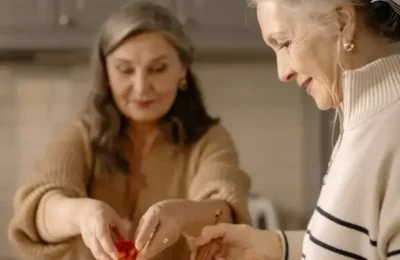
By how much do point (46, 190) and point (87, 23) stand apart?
0.77 metres

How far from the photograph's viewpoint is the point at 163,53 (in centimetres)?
114

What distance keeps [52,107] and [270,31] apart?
1.30 meters

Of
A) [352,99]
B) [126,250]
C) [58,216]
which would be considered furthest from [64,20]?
[352,99]

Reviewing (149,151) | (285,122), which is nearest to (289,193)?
(285,122)

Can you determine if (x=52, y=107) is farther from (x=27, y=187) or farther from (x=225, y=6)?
(x=27, y=187)

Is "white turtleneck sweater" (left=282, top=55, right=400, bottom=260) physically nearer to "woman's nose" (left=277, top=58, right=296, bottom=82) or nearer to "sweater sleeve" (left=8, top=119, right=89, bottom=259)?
"woman's nose" (left=277, top=58, right=296, bottom=82)

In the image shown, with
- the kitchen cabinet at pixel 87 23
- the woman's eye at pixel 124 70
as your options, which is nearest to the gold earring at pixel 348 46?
the woman's eye at pixel 124 70

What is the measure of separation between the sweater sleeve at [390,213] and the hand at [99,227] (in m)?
0.46

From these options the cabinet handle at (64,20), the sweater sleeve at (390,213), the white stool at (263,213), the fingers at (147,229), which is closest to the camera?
the sweater sleeve at (390,213)

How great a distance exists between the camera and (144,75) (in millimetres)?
1134

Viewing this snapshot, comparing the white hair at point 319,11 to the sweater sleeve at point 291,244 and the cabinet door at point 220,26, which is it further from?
the cabinet door at point 220,26

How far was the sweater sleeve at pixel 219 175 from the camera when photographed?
113 centimetres

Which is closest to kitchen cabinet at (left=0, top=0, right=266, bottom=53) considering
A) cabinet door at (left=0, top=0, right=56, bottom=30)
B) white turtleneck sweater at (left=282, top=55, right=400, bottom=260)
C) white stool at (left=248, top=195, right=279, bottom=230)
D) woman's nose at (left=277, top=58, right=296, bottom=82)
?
cabinet door at (left=0, top=0, right=56, bottom=30)

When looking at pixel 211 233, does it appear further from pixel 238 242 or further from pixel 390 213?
pixel 390 213
